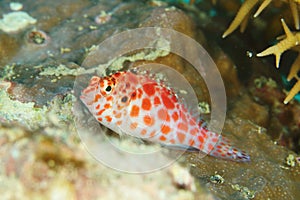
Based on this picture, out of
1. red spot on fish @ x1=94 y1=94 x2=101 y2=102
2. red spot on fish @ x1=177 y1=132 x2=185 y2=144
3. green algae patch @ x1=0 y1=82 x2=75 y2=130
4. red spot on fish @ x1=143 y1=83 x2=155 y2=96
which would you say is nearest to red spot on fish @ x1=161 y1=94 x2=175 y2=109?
red spot on fish @ x1=143 y1=83 x2=155 y2=96

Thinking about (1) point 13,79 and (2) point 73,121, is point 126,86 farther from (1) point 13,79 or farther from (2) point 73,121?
(1) point 13,79

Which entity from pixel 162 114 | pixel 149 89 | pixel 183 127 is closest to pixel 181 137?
pixel 183 127

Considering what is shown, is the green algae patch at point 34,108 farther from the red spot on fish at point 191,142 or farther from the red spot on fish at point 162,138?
the red spot on fish at point 191,142

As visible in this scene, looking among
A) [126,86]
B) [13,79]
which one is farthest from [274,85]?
[13,79]

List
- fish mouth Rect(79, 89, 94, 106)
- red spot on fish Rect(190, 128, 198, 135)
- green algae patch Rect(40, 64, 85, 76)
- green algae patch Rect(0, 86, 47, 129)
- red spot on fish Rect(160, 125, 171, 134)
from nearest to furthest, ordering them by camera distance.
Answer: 1. green algae patch Rect(0, 86, 47, 129)
2. fish mouth Rect(79, 89, 94, 106)
3. red spot on fish Rect(160, 125, 171, 134)
4. red spot on fish Rect(190, 128, 198, 135)
5. green algae patch Rect(40, 64, 85, 76)

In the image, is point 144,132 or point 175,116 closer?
point 144,132

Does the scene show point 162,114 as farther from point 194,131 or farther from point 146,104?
point 194,131

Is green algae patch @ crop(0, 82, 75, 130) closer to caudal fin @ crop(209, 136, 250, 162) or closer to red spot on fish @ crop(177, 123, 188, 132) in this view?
red spot on fish @ crop(177, 123, 188, 132)

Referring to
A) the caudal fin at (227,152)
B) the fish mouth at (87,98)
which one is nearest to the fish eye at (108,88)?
the fish mouth at (87,98)
